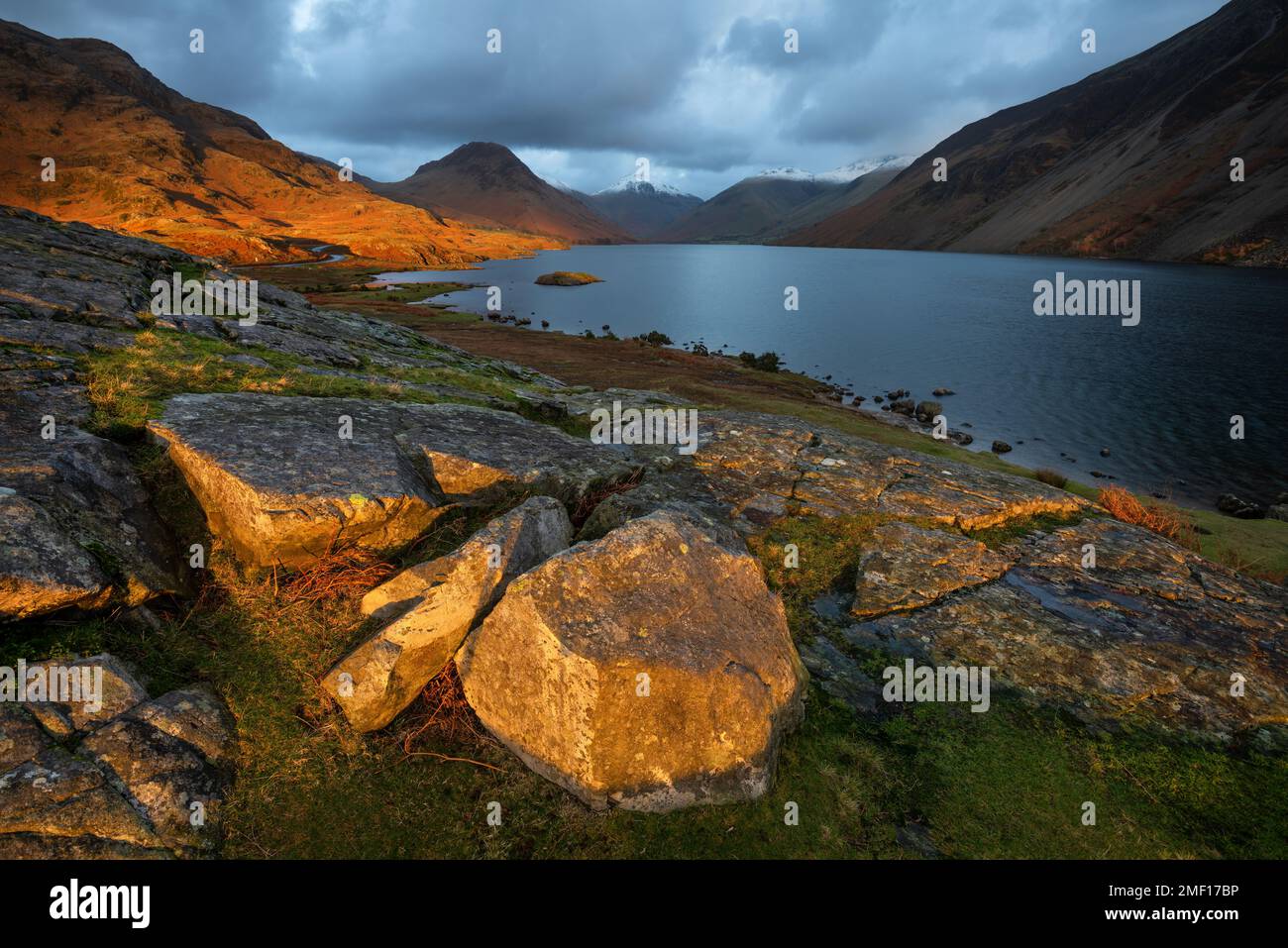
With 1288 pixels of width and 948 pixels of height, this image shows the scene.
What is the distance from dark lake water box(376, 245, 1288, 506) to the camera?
36969mm

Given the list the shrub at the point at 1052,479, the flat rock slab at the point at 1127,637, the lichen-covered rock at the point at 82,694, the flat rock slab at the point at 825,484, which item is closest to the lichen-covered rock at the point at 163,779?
the lichen-covered rock at the point at 82,694

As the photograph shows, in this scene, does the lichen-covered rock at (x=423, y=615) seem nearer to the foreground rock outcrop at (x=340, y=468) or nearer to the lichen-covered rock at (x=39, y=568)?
the foreground rock outcrop at (x=340, y=468)

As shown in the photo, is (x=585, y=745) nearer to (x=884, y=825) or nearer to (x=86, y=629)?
(x=884, y=825)

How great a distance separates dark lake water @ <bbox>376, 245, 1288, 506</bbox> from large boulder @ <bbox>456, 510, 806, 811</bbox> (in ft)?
116

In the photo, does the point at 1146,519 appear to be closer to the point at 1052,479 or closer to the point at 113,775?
the point at 1052,479

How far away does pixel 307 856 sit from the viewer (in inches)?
205

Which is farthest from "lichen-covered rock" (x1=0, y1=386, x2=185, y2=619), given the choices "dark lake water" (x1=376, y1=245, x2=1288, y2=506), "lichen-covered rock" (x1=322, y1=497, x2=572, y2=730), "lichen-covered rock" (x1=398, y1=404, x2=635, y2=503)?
"dark lake water" (x1=376, y1=245, x2=1288, y2=506)

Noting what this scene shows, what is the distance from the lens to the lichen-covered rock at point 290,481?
725cm

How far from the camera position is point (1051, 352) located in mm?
65688

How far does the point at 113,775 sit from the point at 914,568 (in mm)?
10525

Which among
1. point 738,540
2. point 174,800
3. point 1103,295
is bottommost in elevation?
point 174,800

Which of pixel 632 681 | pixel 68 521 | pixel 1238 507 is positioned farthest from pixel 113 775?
pixel 1238 507
